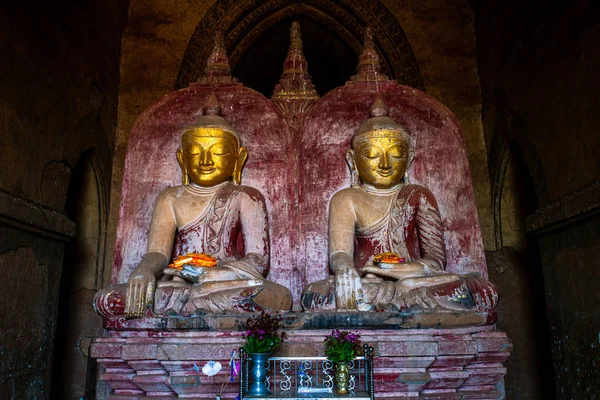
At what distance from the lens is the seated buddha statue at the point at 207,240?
3.30m

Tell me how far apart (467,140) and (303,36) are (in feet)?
9.82

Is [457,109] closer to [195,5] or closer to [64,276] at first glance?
[195,5]

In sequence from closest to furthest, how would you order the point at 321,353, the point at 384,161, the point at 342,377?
1. the point at 342,377
2. the point at 321,353
3. the point at 384,161

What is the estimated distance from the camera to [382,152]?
4094 millimetres

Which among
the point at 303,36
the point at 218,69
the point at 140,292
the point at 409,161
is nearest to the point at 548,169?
the point at 409,161

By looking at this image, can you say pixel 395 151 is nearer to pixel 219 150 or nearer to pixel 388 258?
pixel 388 258

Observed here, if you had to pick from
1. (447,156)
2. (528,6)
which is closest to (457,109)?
(528,6)

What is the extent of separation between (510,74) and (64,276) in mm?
5201

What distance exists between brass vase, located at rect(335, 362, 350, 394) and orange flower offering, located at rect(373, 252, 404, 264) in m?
1.04

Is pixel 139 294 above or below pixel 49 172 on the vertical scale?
below

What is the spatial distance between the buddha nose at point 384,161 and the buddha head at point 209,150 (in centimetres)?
113

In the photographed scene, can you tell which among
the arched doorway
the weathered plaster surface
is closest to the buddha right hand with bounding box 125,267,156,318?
the arched doorway

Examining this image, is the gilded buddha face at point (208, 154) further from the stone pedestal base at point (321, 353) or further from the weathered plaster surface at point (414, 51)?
the weathered plaster surface at point (414, 51)

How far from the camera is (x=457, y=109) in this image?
644cm
